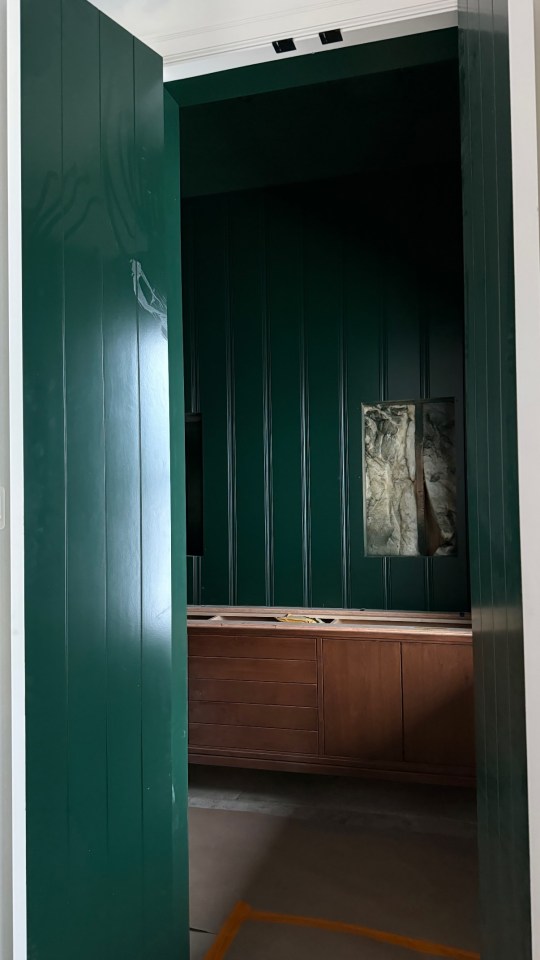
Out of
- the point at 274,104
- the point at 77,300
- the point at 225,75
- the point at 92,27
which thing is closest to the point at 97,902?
the point at 77,300

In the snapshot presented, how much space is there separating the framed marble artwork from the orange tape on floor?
6.48ft

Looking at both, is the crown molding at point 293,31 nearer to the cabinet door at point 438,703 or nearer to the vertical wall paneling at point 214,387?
the vertical wall paneling at point 214,387

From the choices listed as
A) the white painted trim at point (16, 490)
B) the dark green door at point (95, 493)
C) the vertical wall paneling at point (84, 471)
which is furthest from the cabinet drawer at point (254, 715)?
the white painted trim at point (16, 490)

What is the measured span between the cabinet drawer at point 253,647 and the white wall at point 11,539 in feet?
7.78

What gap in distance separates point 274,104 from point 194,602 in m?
2.85

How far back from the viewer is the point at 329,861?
3.00 m

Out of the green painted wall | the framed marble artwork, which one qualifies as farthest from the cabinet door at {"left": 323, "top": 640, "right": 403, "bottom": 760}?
the green painted wall

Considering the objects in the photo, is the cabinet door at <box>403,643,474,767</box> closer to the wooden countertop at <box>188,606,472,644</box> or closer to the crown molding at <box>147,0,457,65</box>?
the wooden countertop at <box>188,606,472,644</box>

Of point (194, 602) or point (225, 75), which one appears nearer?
point (225, 75)

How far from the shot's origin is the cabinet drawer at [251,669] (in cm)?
359

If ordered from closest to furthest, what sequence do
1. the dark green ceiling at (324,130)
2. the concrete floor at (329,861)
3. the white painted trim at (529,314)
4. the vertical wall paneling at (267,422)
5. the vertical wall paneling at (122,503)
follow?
the white painted trim at (529,314) < the vertical wall paneling at (122,503) < the concrete floor at (329,861) < the dark green ceiling at (324,130) < the vertical wall paneling at (267,422)

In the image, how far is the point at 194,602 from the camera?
4.42 meters

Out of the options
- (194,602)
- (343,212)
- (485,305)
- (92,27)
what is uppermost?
(343,212)

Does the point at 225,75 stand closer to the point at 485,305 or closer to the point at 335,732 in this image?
the point at 485,305
